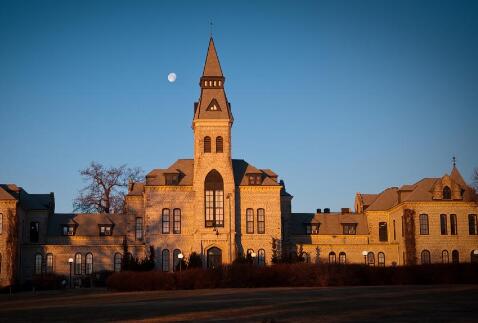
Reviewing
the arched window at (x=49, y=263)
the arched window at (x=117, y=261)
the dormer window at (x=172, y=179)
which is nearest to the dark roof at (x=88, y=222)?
the arched window at (x=117, y=261)

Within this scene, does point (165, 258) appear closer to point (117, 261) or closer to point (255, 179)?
point (117, 261)

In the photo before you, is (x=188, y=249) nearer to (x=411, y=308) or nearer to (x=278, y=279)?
(x=278, y=279)

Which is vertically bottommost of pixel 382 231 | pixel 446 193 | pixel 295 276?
pixel 295 276

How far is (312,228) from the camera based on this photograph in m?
79.7

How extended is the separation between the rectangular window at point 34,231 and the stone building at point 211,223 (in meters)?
0.15

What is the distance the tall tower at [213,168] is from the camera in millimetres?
70312

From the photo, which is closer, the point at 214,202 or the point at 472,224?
the point at 214,202

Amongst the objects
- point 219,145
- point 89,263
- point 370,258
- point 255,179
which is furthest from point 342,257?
point 89,263

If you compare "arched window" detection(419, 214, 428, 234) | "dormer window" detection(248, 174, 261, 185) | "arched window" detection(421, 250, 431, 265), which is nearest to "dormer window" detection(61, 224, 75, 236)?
"dormer window" detection(248, 174, 261, 185)

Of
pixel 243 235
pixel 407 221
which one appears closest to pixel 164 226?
pixel 243 235

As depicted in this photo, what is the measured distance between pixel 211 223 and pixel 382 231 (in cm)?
1999

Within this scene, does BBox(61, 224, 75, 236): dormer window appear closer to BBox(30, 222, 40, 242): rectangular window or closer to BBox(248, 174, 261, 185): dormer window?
BBox(30, 222, 40, 242): rectangular window

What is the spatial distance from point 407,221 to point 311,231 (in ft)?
37.8

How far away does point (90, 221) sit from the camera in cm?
7800
